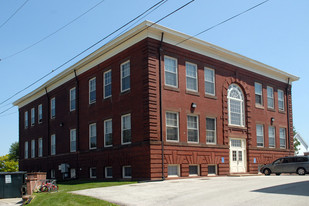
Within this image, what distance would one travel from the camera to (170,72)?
84.1 ft

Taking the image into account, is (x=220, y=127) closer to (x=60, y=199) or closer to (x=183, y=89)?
(x=183, y=89)

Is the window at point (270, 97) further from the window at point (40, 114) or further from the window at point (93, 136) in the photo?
the window at point (40, 114)

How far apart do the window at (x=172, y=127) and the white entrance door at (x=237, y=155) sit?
21.2 feet

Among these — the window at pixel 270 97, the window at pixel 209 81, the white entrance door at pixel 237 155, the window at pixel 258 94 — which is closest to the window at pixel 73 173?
the white entrance door at pixel 237 155

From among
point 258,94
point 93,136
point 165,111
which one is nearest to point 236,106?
point 258,94

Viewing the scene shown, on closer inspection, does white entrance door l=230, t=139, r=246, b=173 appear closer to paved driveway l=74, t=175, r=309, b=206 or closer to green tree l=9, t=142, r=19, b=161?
paved driveway l=74, t=175, r=309, b=206

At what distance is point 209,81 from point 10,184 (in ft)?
49.9

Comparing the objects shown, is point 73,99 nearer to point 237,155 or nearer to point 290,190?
point 237,155

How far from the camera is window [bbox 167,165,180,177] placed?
80.6 ft

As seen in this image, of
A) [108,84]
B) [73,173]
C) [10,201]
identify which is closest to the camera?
[10,201]

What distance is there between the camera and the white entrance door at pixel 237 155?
97.5 ft

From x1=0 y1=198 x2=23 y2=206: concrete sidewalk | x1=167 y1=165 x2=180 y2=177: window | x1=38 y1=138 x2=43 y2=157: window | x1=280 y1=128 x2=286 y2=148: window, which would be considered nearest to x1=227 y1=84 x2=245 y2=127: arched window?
x1=280 y1=128 x2=286 y2=148: window

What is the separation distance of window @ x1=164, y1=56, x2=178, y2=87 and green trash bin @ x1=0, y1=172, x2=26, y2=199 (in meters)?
10.9

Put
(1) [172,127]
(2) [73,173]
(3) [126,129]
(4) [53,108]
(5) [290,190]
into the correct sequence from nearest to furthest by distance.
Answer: (5) [290,190], (1) [172,127], (3) [126,129], (2) [73,173], (4) [53,108]
